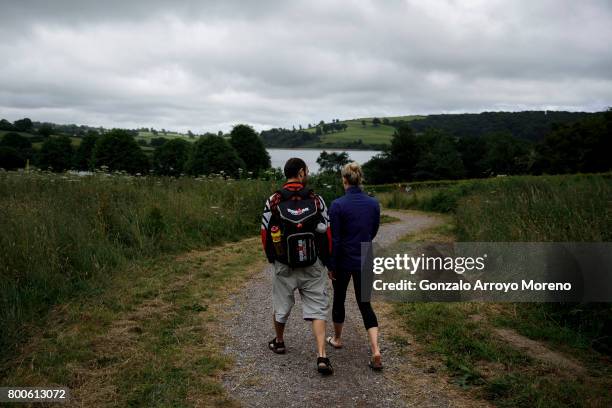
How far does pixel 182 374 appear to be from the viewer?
4301 mm

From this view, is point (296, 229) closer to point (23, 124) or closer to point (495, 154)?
point (23, 124)

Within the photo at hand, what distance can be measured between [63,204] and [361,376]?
284 inches

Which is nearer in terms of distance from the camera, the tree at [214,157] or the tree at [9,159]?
the tree at [9,159]

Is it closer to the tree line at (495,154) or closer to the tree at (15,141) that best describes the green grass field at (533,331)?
the tree line at (495,154)

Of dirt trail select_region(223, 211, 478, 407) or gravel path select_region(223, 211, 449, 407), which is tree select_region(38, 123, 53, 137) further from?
dirt trail select_region(223, 211, 478, 407)

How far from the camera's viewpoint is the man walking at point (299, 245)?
4344mm

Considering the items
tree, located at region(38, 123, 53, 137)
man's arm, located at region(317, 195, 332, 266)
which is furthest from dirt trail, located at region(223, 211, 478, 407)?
tree, located at region(38, 123, 53, 137)

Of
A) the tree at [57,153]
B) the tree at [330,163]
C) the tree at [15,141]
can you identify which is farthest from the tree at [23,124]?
the tree at [330,163]

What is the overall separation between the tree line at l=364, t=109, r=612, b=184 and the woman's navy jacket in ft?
141

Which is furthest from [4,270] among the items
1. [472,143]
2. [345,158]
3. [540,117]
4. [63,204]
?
[540,117]

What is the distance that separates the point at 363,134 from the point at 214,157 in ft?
219

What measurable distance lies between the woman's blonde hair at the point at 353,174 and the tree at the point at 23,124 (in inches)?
2416

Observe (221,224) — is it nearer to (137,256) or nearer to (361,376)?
(137,256)

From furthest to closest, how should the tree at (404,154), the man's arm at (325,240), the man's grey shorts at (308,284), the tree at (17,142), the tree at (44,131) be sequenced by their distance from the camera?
the tree at (404,154), the tree at (44,131), the tree at (17,142), the man's grey shorts at (308,284), the man's arm at (325,240)
